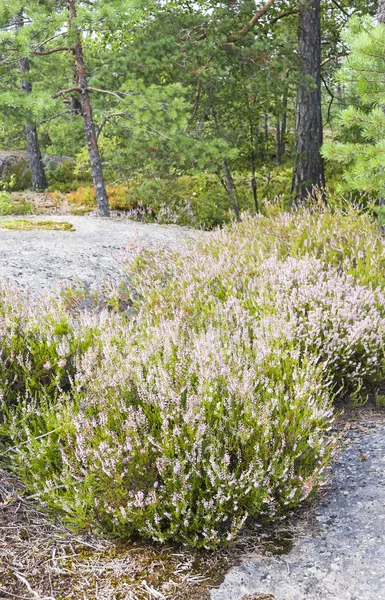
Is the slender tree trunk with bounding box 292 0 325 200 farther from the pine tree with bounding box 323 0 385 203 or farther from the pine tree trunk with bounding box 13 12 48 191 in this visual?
Result: the pine tree trunk with bounding box 13 12 48 191

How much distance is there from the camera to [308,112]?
10391 mm

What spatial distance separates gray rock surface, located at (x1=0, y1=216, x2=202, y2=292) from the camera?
603 cm

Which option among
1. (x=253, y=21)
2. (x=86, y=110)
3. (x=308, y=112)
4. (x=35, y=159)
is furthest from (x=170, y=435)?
(x=35, y=159)

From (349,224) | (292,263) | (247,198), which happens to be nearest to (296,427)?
(292,263)

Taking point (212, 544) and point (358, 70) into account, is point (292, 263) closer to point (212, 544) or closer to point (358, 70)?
point (358, 70)

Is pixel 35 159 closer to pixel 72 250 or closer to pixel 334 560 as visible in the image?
pixel 72 250

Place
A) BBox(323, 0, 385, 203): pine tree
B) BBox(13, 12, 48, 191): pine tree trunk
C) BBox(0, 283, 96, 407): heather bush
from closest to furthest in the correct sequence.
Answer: BBox(0, 283, 96, 407): heather bush
BBox(323, 0, 385, 203): pine tree
BBox(13, 12, 48, 191): pine tree trunk

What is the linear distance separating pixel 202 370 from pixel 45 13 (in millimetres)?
7893

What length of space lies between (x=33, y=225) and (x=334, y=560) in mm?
7467

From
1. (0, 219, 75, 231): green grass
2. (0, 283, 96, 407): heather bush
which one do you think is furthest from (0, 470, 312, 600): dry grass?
(0, 219, 75, 231): green grass

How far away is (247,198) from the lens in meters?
12.6

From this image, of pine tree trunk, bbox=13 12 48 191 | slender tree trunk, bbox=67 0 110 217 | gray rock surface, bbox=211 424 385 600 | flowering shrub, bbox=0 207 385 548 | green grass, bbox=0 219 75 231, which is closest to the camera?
gray rock surface, bbox=211 424 385 600

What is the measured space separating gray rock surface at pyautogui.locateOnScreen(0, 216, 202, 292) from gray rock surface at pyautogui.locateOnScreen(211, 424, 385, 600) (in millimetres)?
3677

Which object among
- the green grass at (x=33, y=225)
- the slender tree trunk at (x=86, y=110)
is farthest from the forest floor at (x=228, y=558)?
the slender tree trunk at (x=86, y=110)
